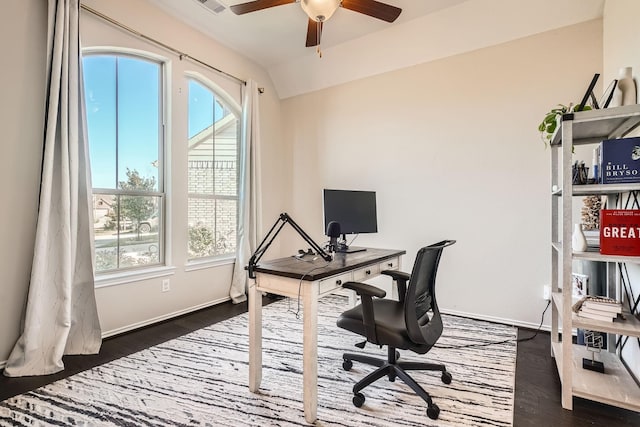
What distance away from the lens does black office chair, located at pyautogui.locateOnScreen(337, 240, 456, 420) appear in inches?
64.6

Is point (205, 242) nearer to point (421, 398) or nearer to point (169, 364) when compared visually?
point (169, 364)

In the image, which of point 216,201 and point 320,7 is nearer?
point 320,7

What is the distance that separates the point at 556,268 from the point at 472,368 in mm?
962

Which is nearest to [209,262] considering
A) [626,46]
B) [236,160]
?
[236,160]

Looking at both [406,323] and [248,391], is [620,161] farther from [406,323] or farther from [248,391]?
[248,391]

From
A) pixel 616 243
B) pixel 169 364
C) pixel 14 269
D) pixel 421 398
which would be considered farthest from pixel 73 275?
pixel 616 243

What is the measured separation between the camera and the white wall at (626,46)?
1844 mm

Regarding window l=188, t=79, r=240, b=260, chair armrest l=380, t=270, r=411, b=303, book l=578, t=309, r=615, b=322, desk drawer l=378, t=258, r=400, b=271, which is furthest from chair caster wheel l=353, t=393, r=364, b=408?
window l=188, t=79, r=240, b=260

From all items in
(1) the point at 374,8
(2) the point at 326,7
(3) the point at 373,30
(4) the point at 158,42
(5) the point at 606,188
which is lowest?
(5) the point at 606,188

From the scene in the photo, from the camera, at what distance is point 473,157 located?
310 cm

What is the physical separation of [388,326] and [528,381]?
3.60ft

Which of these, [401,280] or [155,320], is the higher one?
[401,280]

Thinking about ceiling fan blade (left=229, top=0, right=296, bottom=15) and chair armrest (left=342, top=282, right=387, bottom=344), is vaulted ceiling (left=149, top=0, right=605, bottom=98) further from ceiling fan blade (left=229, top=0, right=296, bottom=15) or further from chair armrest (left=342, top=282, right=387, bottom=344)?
chair armrest (left=342, top=282, right=387, bottom=344)

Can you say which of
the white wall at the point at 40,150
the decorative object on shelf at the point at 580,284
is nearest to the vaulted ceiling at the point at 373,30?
the white wall at the point at 40,150
